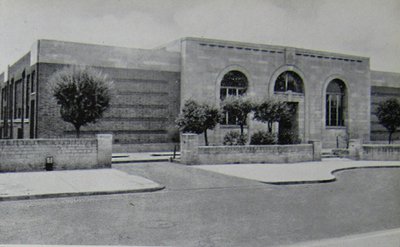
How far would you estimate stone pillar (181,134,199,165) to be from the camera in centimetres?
1814

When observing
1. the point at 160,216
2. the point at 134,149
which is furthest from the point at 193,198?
the point at 134,149

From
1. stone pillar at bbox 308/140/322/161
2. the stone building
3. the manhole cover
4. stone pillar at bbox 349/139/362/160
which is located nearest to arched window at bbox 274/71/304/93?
the stone building

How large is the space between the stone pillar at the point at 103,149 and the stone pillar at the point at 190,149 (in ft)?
11.6

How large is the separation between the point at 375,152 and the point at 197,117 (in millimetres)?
10420

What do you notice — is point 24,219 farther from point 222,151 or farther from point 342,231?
point 222,151

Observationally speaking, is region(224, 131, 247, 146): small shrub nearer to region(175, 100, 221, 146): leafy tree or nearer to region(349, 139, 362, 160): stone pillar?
region(175, 100, 221, 146): leafy tree

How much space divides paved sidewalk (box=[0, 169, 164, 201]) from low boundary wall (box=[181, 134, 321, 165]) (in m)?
4.10

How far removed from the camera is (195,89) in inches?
982

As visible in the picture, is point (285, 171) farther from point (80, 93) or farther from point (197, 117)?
point (80, 93)

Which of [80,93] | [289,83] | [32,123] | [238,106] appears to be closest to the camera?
[80,93]

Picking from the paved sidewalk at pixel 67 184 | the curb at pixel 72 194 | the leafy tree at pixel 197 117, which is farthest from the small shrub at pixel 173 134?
the curb at pixel 72 194

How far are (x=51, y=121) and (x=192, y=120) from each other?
748 centimetres

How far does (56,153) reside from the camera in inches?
604

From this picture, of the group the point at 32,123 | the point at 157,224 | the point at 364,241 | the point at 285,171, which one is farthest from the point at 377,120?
the point at 157,224
